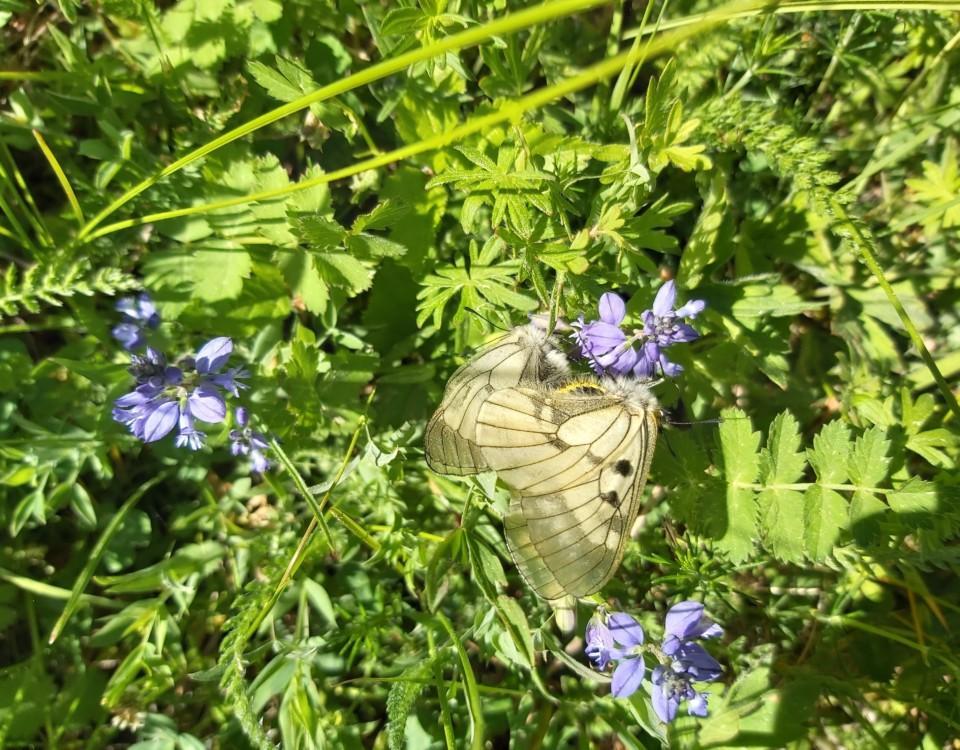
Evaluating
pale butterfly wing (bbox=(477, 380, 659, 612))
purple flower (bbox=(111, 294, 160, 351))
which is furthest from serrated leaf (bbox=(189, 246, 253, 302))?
pale butterfly wing (bbox=(477, 380, 659, 612))

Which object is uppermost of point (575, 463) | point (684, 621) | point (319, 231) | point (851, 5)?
point (851, 5)

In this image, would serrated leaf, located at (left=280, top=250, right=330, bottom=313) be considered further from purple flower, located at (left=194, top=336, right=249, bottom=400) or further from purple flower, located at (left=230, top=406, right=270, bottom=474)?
purple flower, located at (left=230, top=406, right=270, bottom=474)

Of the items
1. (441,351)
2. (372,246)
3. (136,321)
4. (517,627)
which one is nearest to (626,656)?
(517,627)

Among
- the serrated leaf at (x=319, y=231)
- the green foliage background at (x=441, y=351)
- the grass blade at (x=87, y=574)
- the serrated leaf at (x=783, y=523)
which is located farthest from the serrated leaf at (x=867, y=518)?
the grass blade at (x=87, y=574)

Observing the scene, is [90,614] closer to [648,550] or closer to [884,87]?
[648,550]

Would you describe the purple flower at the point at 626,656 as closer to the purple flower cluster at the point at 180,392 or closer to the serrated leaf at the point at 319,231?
the purple flower cluster at the point at 180,392

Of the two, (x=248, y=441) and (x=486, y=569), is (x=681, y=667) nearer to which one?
(x=486, y=569)
